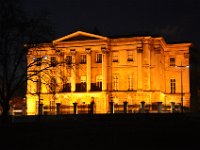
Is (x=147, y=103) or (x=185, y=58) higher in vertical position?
(x=185, y=58)

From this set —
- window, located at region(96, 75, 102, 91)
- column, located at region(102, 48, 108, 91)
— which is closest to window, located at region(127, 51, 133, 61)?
column, located at region(102, 48, 108, 91)

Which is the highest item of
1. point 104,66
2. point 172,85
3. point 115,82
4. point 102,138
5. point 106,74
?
point 104,66

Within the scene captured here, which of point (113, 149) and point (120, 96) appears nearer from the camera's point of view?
point (113, 149)

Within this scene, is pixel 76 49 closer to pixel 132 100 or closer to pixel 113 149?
pixel 132 100

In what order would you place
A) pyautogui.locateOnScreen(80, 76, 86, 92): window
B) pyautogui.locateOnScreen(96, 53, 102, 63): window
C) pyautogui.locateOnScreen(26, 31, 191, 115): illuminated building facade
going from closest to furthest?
1. pyautogui.locateOnScreen(26, 31, 191, 115): illuminated building facade
2. pyautogui.locateOnScreen(80, 76, 86, 92): window
3. pyautogui.locateOnScreen(96, 53, 102, 63): window

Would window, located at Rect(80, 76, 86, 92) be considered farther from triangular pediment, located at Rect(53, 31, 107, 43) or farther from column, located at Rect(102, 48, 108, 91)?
triangular pediment, located at Rect(53, 31, 107, 43)

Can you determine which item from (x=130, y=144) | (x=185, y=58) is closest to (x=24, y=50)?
(x=130, y=144)

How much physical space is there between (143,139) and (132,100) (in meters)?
54.1

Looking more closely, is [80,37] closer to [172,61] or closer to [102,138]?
[172,61]

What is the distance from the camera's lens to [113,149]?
110 feet

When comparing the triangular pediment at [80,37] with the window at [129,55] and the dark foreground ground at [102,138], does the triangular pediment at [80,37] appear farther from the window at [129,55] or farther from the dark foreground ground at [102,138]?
the dark foreground ground at [102,138]

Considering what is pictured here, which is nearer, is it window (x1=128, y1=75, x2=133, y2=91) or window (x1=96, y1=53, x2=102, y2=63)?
window (x1=128, y1=75, x2=133, y2=91)

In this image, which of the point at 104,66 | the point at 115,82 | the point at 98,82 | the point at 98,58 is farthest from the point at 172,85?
the point at 98,58

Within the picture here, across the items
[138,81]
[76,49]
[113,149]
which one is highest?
[76,49]
